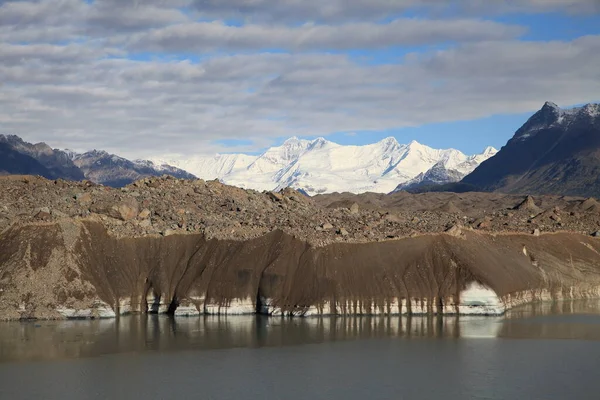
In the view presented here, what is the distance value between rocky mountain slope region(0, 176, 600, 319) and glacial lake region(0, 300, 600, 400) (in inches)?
112

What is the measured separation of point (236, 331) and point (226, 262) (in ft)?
52.6

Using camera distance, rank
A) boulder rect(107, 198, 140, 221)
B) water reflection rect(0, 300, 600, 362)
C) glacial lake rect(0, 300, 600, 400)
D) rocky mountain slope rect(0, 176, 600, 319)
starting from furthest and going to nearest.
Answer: boulder rect(107, 198, 140, 221) → rocky mountain slope rect(0, 176, 600, 319) → water reflection rect(0, 300, 600, 362) → glacial lake rect(0, 300, 600, 400)

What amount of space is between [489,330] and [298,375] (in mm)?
31296

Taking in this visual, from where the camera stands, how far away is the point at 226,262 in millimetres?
114125

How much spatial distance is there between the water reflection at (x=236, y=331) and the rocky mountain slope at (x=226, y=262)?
2.62m

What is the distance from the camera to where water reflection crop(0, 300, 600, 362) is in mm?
90188

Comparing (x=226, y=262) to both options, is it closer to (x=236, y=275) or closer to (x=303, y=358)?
(x=236, y=275)

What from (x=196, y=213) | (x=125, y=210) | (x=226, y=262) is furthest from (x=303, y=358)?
(x=196, y=213)

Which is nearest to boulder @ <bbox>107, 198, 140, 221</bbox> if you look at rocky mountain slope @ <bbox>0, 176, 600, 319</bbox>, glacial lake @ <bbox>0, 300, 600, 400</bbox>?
rocky mountain slope @ <bbox>0, 176, 600, 319</bbox>

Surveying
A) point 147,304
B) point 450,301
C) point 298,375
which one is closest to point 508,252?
point 450,301

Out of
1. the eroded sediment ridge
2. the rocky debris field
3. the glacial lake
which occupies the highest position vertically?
the rocky debris field

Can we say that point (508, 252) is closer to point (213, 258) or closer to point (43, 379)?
point (213, 258)

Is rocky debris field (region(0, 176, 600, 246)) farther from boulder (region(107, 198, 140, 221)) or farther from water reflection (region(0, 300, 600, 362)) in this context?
water reflection (region(0, 300, 600, 362))

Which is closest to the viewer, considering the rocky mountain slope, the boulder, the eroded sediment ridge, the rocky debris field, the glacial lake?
the glacial lake
